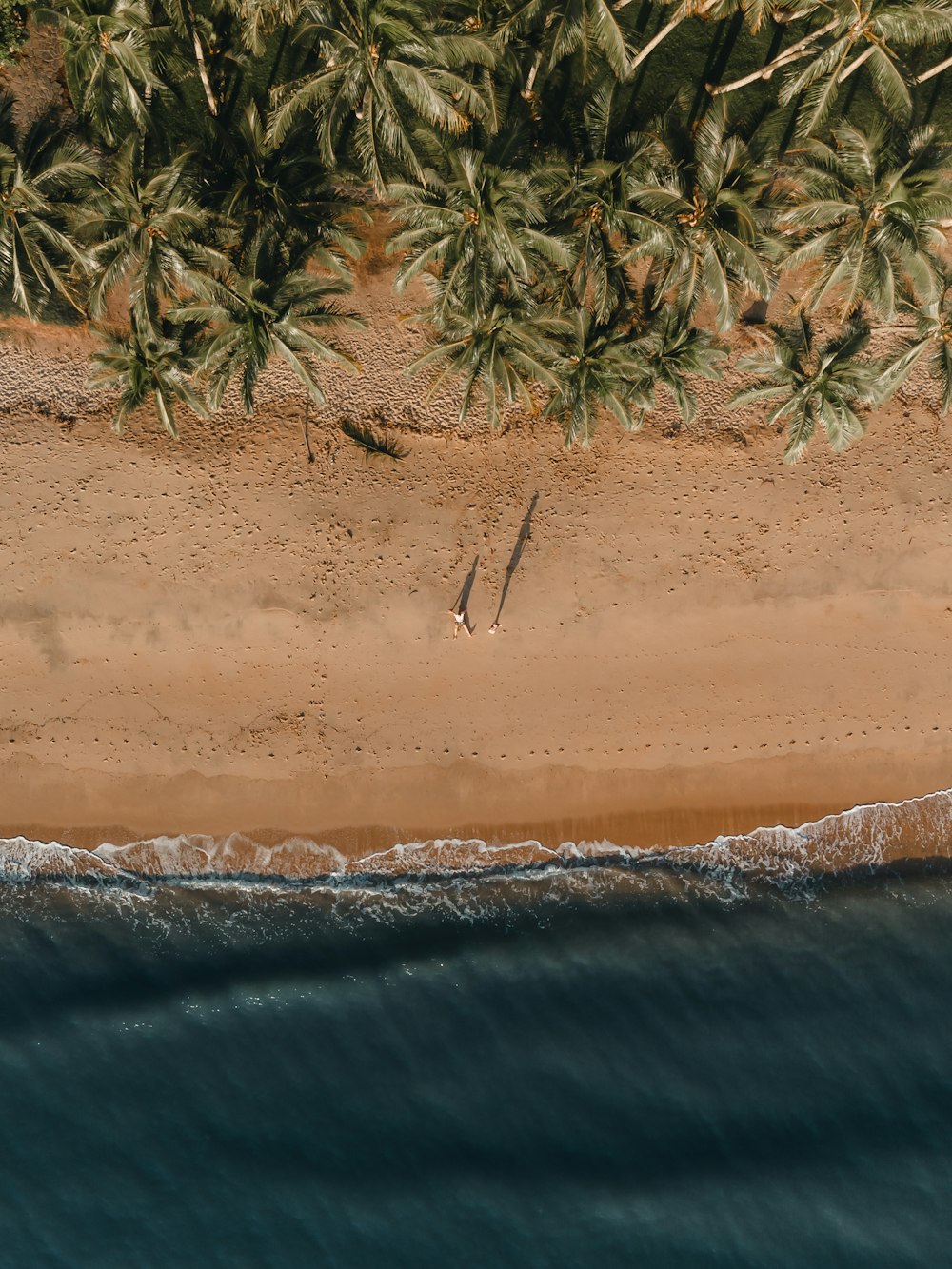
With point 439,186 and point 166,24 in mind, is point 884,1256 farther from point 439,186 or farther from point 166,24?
point 166,24

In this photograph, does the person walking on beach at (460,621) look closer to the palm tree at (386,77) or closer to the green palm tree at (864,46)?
the palm tree at (386,77)

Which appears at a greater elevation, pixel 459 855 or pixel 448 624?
pixel 448 624

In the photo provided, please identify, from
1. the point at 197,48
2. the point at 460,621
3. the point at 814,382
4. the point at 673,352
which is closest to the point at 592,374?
the point at 673,352

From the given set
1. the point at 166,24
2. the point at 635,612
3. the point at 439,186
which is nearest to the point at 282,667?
the point at 635,612

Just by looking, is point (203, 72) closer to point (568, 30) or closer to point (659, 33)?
point (568, 30)

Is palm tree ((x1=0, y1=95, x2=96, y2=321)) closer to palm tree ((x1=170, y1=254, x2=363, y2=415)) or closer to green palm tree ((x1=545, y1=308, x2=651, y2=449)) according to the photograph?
palm tree ((x1=170, y1=254, x2=363, y2=415))

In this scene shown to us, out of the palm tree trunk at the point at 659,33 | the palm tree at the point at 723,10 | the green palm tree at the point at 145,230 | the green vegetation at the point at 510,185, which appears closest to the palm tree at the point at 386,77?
the green vegetation at the point at 510,185

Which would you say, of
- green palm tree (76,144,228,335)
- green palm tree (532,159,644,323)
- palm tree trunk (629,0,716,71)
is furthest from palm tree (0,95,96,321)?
palm tree trunk (629,0,716,71)
